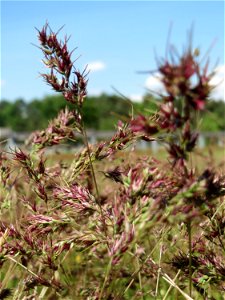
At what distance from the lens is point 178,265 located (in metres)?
2.02

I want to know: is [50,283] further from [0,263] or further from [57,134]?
[57,134]

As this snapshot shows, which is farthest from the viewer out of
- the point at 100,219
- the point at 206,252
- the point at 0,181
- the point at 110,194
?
the point at 110,194

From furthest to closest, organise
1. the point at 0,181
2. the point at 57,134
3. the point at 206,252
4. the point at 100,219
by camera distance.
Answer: the point at 57,134
the point at 0,181
the point at 206,252
the point at 100,219

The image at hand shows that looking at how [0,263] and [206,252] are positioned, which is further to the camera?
[206,252]

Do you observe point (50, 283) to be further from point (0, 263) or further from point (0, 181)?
point (0, 181)

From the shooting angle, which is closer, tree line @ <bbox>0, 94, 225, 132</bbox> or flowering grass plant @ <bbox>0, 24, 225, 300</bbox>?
flowering grass plant @ <bbox>0, 24, 225, 300</bbox>

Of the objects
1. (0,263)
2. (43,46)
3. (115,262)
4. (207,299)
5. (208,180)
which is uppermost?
(43,46)

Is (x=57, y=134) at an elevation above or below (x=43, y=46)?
below

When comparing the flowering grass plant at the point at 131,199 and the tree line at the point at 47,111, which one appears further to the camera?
the tree line at the point at 47,111

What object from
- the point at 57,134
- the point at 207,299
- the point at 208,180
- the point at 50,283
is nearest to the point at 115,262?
the point at 208,180

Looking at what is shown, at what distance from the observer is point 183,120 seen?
125 cm

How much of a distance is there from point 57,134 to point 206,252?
3.37 feet

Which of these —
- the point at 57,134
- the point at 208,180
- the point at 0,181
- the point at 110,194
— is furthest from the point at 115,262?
the point at 110,194

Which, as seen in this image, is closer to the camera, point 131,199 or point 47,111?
point 131,199
